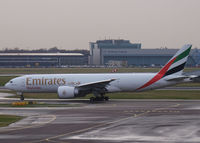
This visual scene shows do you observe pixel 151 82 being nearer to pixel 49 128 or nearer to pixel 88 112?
pixel 88 112

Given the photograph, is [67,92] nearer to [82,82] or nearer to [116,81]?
[82,82]

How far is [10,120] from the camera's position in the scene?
30328mm

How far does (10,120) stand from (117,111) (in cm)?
951

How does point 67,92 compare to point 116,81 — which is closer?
point 67,92

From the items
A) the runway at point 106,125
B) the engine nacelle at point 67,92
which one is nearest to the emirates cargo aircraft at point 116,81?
the engine nacelle at point 67,92

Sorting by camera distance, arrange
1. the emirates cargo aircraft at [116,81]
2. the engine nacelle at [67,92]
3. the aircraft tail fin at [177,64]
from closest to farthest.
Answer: the engine nacelle at [67,92], the emirates cargo aircraft at [116,81], the aircraft tail fin at [177,64]

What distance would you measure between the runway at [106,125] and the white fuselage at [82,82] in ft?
24.7

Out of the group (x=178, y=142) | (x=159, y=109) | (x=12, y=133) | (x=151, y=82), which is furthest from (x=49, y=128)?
(x=151, y=82)

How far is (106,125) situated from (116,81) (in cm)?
1916

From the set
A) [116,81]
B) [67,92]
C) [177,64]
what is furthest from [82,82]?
[177,64]

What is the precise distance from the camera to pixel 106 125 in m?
26.9

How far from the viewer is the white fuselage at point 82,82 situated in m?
45.2

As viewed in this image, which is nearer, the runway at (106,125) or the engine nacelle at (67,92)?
the runway at (106,125)

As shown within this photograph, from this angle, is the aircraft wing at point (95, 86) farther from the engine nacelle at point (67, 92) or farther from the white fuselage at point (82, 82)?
the white fuselage at point (82, 82)
